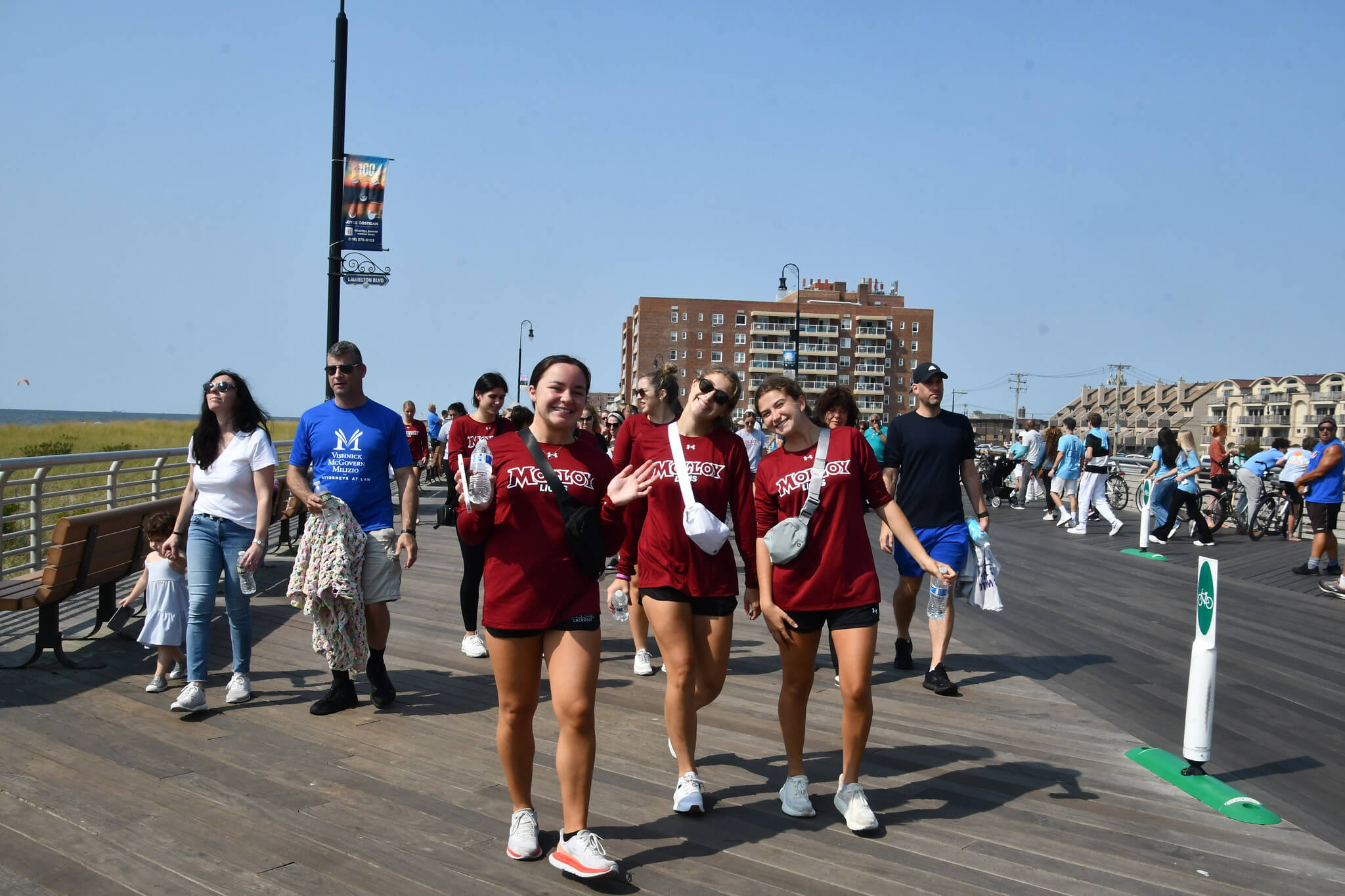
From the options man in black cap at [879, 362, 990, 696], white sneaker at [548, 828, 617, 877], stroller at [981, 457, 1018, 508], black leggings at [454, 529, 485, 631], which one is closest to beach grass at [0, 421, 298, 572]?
black leggings at [454, 529, 485, 631]

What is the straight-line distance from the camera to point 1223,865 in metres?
3.70

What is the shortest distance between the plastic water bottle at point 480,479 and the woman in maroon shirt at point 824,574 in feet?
3.96

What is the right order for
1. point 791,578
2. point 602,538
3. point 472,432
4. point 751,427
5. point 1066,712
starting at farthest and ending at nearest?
point 751,427, point 472,432, point 1066,712, point 791,578, point 602,538

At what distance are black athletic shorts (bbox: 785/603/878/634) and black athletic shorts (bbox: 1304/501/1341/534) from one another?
33.6ft

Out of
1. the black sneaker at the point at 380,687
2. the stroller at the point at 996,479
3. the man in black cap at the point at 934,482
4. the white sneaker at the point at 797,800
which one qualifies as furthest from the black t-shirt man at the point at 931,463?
the stroller at the point at 996,479

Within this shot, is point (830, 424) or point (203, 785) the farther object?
point (830, 424)

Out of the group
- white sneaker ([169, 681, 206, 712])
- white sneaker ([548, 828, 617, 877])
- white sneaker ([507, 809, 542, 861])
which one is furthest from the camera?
white sneaker ([169, 681, 206, 712])

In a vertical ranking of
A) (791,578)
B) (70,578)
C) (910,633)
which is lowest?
(910,633)

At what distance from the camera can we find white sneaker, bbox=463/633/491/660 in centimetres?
697

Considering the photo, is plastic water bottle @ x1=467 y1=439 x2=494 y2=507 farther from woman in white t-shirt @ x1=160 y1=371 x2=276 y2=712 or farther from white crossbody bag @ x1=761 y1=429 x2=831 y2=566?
woman in white t-shirt @ x1=160 y1=371 x2=276 y2=712

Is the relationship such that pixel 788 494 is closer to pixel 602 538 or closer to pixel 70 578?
pixel 602 538

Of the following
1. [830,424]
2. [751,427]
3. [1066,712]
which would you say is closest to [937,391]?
[830,424]

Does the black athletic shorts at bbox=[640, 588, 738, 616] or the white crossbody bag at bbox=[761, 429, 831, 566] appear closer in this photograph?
the white crossbody bag at bbox=[761, 429, 831, 566]

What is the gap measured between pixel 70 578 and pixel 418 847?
12.1 feet
